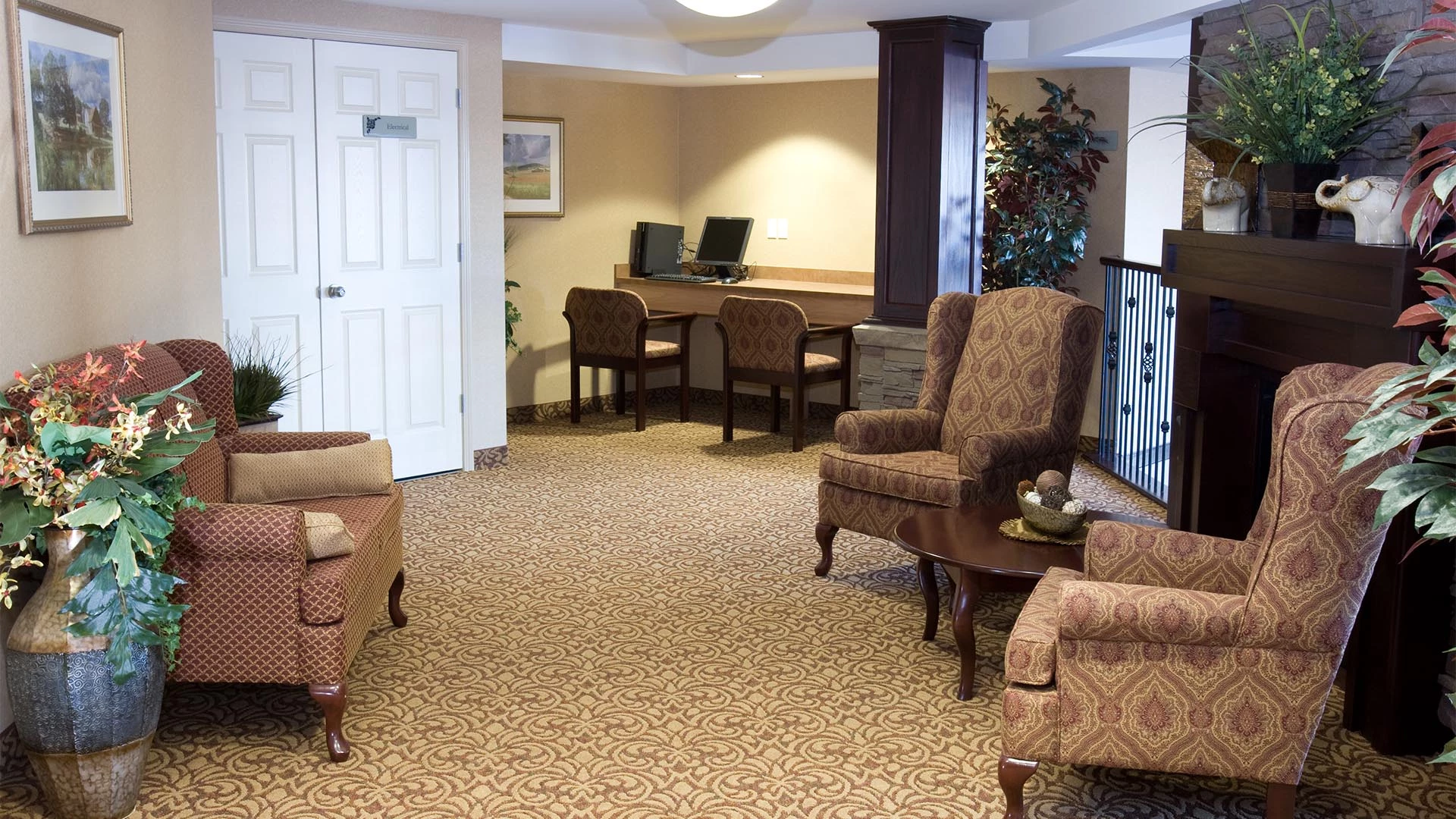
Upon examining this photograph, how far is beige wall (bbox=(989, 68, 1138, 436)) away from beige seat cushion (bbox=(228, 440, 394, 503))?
170 inches

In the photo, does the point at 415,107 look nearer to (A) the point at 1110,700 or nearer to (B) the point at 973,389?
(B) the point at 973,389

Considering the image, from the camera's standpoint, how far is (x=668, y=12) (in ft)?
21.5

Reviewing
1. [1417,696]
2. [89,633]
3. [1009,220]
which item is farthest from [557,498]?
[1417,696]

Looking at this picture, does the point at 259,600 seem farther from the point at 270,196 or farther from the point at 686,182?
the point at 686,182

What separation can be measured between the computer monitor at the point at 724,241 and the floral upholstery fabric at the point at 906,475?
3929 millimetres

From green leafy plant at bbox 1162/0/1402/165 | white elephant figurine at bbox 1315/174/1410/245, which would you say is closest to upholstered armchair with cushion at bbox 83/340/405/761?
white elephant figurine at bbox 1315/174/1410/245

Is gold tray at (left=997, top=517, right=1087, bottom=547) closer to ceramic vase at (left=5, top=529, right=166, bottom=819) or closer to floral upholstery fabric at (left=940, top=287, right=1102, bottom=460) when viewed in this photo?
floral upholstery fabric at (left=940, top=287, right=1102, bottom=460)

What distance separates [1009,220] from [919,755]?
14.6 feet

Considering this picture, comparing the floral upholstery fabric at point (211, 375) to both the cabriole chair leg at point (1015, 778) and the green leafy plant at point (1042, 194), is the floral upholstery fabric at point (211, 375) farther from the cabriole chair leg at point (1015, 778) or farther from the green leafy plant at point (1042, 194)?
the green leafy plant at point (1042, 194)

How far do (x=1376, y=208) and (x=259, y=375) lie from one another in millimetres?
3947

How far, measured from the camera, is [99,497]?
2.82 m

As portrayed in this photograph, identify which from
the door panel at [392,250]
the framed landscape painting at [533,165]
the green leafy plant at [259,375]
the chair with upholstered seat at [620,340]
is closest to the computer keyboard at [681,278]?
the chair with upholstered seat at [620,340]

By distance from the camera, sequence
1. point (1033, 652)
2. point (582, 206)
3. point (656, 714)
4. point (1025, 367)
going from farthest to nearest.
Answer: point (582, 206) → point (1025, 367) → point (656, 714) → point (1033, 652)

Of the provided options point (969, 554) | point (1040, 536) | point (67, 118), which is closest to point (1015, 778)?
point (969, 554)
